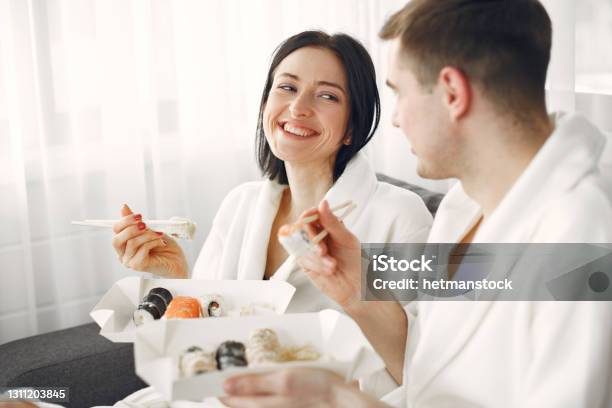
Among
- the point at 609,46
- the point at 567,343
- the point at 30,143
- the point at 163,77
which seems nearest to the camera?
the point at 567,343

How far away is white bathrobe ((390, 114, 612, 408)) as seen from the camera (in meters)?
1.01

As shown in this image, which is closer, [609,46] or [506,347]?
[506,347]

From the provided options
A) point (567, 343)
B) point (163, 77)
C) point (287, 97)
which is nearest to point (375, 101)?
point (287, 97)

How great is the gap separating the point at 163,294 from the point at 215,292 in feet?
0.32

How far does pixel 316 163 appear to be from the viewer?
1.72 metres

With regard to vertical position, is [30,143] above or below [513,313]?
above

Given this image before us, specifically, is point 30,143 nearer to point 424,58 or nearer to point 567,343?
point 424,58

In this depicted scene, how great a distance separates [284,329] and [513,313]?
0.35 meters

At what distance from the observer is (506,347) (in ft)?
3.61

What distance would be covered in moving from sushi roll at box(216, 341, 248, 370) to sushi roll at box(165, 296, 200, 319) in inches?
9.8

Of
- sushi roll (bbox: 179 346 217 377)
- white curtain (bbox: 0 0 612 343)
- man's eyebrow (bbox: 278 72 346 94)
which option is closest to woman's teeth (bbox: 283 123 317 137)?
man's eyebrow (bbox: 278 72 346 94)

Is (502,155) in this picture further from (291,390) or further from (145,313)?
(145,313)

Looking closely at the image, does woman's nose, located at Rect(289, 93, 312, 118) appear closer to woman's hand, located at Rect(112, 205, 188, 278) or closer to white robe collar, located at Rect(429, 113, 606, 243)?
woman's hand, located at Rect(112, 205, 188, 278)

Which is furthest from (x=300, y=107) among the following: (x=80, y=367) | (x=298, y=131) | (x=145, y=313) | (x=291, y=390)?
(x=80, y=367)
